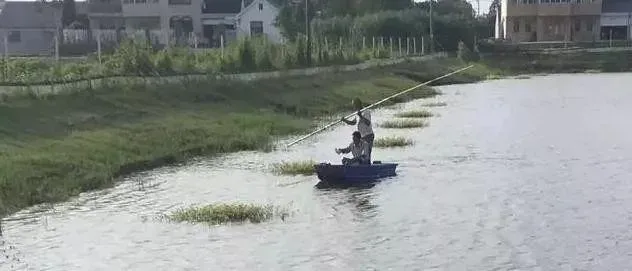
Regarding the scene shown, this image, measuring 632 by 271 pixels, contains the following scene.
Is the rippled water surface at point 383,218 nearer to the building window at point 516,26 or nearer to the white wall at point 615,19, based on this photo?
the white wall at point 615,19

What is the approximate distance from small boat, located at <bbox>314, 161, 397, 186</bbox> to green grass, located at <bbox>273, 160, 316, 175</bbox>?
1.70 m

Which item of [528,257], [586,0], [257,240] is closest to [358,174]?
[257,240]

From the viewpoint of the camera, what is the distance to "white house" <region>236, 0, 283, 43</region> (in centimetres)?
8106

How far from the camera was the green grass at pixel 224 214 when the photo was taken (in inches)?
628

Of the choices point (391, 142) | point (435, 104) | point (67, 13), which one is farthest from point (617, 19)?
point (391, 142)

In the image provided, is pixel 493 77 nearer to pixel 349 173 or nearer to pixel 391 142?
pixel 391 142

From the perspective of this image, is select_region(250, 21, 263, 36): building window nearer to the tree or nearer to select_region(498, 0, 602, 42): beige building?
the tree

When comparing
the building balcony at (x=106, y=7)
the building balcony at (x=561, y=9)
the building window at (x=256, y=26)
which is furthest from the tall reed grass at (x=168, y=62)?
the building balcony at (x=561, y=9)

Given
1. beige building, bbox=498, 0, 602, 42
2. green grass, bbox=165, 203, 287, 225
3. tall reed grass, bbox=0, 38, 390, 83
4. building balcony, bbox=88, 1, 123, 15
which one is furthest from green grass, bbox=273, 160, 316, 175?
beige building, bbox=498, 0, 602, 42

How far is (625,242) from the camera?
14.0 metres

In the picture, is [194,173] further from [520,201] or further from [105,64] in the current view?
[105,64]

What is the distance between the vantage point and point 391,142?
26312mm

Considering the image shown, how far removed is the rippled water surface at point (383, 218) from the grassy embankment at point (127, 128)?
0.76 metres

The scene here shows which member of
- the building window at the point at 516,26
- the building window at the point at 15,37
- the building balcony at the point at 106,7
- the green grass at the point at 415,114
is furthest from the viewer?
the building window at the point at 516,26
